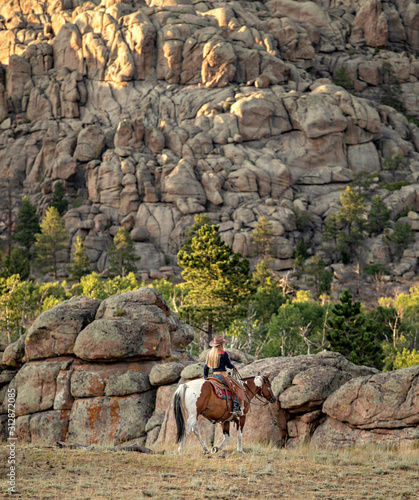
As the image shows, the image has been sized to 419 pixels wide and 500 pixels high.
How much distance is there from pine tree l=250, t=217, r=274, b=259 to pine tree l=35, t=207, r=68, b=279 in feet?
107

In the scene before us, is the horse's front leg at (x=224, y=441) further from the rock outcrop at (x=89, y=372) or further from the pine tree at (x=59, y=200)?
the pine tree at (x=59, y=200)

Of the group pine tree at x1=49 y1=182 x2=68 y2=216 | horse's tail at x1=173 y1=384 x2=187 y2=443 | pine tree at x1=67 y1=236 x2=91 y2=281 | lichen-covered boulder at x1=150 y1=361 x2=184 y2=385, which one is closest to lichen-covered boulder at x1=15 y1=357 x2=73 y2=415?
lichen-covered boulder at x1=150 y1=361 x2=184 y2=385

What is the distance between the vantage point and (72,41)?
126188mm

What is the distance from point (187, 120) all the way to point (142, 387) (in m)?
96.5

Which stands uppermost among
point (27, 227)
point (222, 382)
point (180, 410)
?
point (27, 227)

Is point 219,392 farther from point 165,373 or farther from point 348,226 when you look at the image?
point 348,226

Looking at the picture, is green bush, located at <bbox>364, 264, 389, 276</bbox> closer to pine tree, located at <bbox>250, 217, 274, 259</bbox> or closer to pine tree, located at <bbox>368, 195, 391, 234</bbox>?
pine tree, located at <bbox>368, 195, 391, 234</bbox>

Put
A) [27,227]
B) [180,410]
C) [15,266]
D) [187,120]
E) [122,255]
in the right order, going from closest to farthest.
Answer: [180,410]
[15,266]
[122,255]
[27,227]
[187,120]

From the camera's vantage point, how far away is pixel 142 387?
76.1 ft

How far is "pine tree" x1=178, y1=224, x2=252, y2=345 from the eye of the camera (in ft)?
147

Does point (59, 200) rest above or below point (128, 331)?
above

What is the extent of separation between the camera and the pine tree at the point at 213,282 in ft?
147

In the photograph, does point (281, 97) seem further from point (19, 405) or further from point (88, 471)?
point (88, 471)

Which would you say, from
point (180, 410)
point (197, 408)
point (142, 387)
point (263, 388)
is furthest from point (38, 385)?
point (263, 388)
